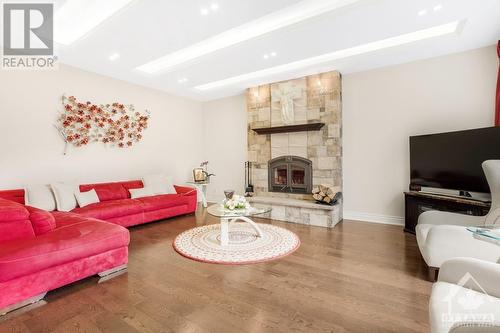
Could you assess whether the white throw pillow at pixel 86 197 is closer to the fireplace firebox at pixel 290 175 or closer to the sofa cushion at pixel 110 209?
the sofa cushion at pixel 110 209

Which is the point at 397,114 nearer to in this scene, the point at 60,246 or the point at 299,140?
the point at 299,140

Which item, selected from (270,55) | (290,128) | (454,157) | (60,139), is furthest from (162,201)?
(454,157)

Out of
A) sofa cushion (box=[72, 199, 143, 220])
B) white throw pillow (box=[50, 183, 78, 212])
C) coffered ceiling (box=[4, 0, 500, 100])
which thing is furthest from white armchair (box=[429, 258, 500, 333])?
white throw pillow (box=[50, 183, 78, 212])

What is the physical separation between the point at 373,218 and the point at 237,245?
2.74 m

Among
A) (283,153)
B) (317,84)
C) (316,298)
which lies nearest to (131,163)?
(283,153)

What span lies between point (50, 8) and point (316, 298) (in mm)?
4203

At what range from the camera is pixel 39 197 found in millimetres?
3432

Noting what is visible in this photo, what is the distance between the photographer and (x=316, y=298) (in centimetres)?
199

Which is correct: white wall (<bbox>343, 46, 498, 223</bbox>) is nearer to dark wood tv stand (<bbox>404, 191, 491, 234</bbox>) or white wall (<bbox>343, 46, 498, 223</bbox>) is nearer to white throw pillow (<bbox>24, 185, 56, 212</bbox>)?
dark wood tv stand (<bbox>404, 191, 491, 234</bbox>)

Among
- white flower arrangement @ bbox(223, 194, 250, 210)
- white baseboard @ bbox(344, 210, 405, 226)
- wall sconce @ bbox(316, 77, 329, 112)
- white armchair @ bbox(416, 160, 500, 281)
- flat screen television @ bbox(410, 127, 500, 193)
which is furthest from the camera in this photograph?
wall sconce @ bbox(316, 77, 329, 112)

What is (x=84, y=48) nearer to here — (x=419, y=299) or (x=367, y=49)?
(x=367, y=49)

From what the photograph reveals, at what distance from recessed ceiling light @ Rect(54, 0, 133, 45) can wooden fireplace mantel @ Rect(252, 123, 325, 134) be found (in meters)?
3.23

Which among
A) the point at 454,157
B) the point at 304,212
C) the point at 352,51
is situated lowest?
the point at 304,212

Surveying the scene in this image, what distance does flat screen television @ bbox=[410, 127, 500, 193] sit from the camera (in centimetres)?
300
